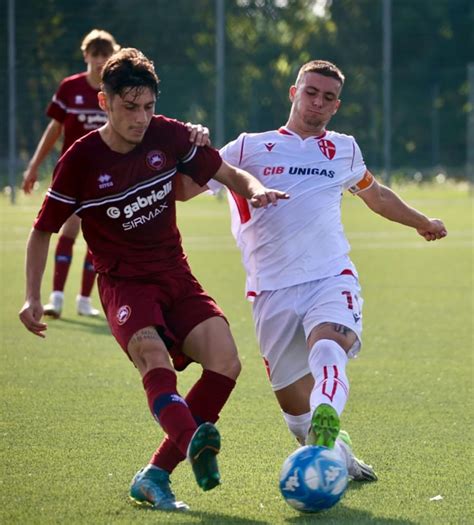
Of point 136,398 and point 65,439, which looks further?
point 136,398

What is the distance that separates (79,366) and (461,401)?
2654 millimetres

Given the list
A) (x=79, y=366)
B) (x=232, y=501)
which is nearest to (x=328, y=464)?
(x=232, y=501)

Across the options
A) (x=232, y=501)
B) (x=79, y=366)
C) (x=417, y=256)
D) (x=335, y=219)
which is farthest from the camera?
(x=417, y=256)

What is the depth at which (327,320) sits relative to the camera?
225 inches

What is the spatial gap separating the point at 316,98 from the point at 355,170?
412mm

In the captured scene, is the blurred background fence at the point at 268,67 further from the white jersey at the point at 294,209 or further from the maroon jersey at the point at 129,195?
the maroon jersey at the point at 129,195

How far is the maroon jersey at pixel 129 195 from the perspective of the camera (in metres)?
5.43

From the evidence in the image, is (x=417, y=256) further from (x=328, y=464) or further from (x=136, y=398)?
(x=328, y=464)

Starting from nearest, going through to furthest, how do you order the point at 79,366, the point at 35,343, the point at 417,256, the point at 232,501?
the point at 232,501 < the point at 79,366 < the point at 35,343 < the point at 417,256

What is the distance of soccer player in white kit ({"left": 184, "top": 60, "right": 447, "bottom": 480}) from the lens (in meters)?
5.88

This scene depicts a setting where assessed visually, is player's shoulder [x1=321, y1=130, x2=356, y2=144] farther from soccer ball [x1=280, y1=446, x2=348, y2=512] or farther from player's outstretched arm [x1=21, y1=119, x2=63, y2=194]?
player's outstretched arm [x1=21, y1=119, x2=63, y2=194]

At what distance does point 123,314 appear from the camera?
5426mm

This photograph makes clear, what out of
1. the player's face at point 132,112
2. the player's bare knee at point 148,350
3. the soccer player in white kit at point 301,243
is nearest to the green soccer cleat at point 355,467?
the soccer player in white kit at point 301,243

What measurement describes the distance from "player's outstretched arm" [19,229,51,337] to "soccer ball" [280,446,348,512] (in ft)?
3.88
